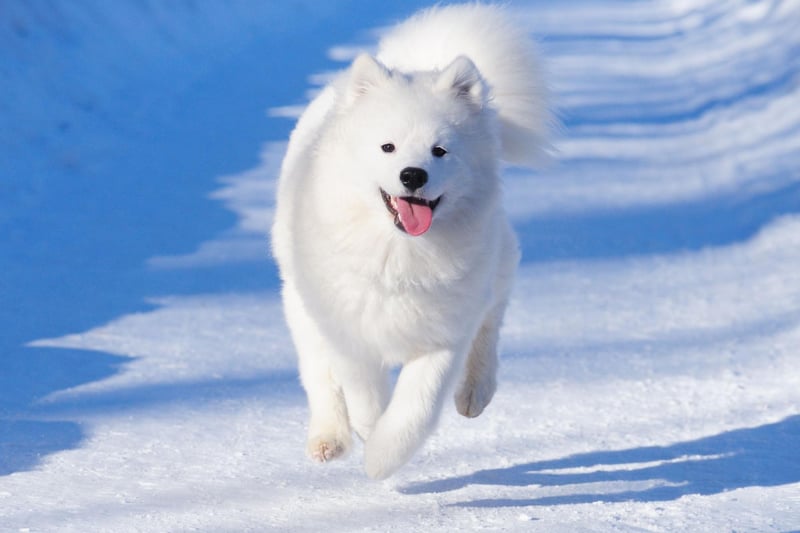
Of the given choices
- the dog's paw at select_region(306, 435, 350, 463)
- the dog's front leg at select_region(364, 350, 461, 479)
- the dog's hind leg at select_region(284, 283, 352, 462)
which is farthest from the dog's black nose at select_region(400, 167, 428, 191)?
the dog's paw at select_region(306, 435, 350, 463)

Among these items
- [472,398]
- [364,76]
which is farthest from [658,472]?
[364,76]

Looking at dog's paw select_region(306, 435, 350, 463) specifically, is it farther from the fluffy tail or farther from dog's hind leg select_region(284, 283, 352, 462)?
the fluffy tail

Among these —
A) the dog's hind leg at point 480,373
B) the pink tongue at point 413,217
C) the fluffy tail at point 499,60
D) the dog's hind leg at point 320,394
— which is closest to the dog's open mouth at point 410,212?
the pink tongue at point 413,217

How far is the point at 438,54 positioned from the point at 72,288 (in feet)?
8.98

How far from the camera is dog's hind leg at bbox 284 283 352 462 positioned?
14.6ft

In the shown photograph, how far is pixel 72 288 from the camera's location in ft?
21.8

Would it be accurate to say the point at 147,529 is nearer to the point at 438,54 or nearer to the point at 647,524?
the point at 647,524

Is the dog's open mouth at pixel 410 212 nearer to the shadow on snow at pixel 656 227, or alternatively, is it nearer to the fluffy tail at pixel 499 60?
the fluffy tail at pixel 499 60

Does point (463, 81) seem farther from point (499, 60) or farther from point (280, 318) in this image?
point (280, 318)

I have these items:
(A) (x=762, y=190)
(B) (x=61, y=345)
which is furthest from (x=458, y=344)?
(A) (x=762, y=190)

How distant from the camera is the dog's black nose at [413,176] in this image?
3.82 metres

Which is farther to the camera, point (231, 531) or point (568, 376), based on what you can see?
point (568, 376)

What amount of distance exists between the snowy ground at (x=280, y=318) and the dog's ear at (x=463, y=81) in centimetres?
138

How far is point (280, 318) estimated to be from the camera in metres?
6.57
